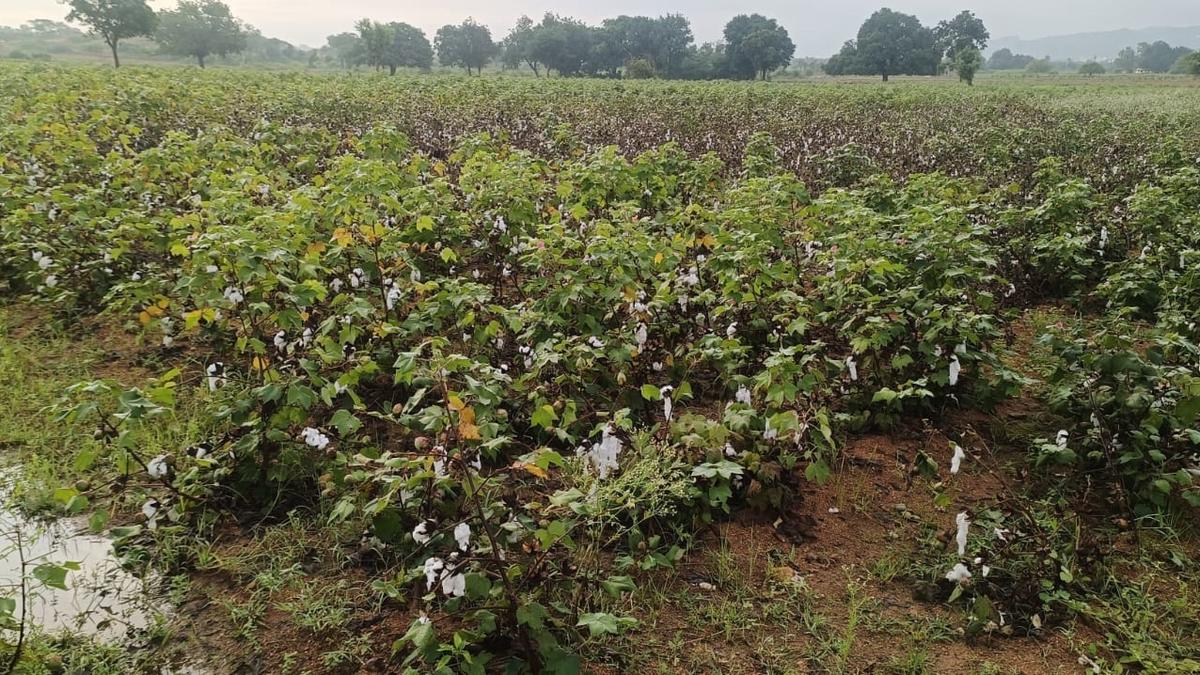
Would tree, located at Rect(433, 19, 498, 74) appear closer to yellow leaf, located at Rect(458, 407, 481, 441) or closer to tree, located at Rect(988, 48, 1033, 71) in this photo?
yellow leaf, located at Rect(458, 407, 481, 441)

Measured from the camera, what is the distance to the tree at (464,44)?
91.9 m

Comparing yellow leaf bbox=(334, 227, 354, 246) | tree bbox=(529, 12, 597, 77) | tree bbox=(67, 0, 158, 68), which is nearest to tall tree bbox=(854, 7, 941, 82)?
tree bbox=(529, 12, 597, 77)

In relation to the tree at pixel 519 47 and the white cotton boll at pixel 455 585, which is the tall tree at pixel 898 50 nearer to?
the tree at pixel 519 47

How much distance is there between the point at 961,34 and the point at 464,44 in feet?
198

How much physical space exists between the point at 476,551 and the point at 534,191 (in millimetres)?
4272

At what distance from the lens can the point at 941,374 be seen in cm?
396

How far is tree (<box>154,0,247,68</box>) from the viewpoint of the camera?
224 ft

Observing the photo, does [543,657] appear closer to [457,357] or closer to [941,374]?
[457,357]

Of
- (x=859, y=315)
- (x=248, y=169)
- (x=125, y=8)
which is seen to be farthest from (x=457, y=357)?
(x=125, y=8)

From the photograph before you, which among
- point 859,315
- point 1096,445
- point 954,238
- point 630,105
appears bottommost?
point 1096,445

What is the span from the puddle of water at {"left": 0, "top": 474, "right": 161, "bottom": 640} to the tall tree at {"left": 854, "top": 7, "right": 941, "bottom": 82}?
75.2 m

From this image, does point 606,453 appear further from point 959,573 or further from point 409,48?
point 409,48

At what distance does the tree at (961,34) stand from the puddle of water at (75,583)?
80672 mm

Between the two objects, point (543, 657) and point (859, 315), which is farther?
point (859, 315)
